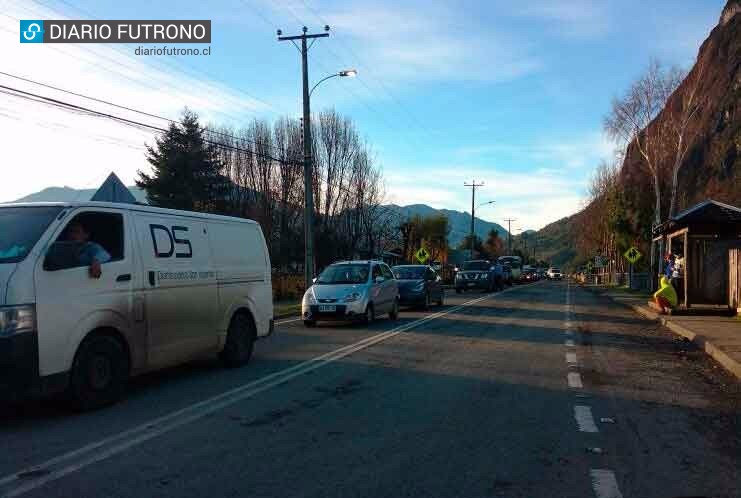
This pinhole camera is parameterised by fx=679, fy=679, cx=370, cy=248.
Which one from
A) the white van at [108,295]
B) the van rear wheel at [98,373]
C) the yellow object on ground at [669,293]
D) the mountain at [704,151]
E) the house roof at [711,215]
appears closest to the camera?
the white van at [108,295]

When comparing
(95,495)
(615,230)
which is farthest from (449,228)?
(95,495)

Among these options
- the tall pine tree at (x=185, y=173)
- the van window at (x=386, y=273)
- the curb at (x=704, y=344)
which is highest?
the tall pine tree at (x=185, y=173)

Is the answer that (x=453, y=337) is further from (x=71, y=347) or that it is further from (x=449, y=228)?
(x=449, y=228)

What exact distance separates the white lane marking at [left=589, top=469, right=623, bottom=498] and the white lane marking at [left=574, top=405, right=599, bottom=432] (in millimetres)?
1324

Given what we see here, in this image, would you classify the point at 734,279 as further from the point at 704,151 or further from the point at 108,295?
the point at 704,151

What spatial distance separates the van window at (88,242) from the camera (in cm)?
661

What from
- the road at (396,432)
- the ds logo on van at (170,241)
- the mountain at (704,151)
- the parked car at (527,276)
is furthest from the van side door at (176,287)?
the parked car at (527,276)

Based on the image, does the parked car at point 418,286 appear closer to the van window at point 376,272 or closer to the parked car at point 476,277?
the van window at point 376,272

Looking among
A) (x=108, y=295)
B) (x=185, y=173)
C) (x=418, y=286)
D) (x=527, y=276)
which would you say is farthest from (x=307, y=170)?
(x=527, y=276)

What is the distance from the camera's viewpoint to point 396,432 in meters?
6.29

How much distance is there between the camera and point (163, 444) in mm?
5820

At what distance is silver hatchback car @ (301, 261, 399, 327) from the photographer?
16.1 metres

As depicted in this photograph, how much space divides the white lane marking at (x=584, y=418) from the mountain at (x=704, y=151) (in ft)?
65.3

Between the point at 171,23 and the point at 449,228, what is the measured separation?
63206 millimetres
